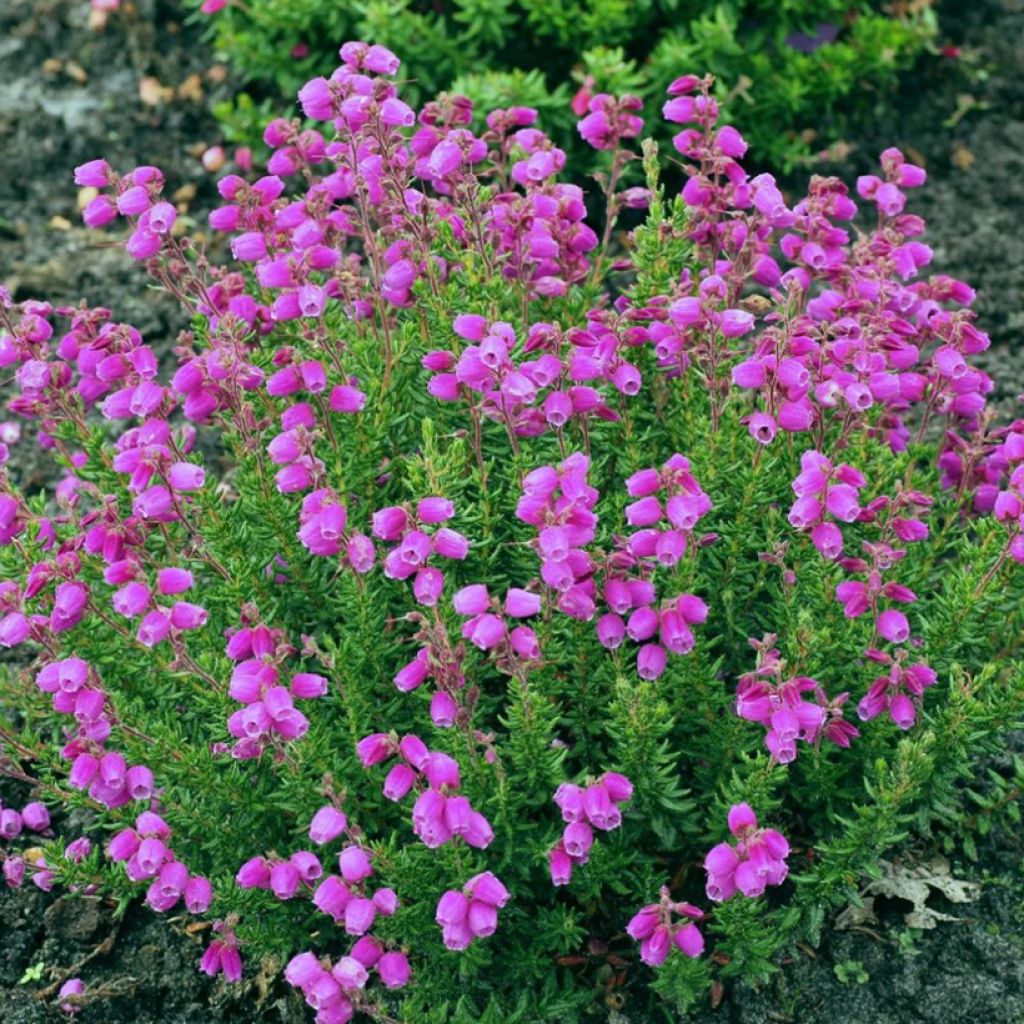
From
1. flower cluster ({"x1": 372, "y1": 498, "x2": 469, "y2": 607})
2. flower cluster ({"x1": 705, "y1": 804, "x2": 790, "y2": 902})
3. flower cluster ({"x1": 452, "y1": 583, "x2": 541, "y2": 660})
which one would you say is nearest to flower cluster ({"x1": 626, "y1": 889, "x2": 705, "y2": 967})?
flower cluster ({"x1": 705, "y1": 804, "x2": 790, "y2": 902})

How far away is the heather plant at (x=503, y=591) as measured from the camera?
3754mm

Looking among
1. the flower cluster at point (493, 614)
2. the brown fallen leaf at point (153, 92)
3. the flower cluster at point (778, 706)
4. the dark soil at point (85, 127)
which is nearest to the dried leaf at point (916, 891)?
the flower cluster at point (778, 706)

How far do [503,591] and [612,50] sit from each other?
3909mm

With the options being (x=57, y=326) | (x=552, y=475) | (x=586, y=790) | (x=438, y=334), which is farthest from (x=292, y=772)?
(x=57, y=326)

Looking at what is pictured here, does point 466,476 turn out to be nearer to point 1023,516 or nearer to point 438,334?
point 438,334

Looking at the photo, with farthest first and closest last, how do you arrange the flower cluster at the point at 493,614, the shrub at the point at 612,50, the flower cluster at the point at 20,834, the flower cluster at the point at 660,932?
the shrub at the point at 612,50, the flower cluster at the point at 20,834, the flower cluster at the point at 660,932, the flower cluster at the point at 493,614

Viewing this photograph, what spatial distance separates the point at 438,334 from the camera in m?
4.42

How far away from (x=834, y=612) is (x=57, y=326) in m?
4.86

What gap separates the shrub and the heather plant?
100 inches

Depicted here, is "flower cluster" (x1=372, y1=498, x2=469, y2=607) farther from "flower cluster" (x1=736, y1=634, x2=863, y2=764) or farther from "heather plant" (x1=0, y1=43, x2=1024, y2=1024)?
"flower cluster" (x1=736, y1=634, x2=863, y2=764)

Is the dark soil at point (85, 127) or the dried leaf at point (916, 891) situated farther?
the dark soil at point (85, 127)

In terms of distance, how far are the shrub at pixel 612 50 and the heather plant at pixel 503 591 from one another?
100 inches

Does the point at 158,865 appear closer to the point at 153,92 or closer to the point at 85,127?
the point at 85,127

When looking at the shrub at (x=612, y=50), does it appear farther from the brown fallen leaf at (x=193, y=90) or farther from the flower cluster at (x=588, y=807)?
the flower cluster at (x=588, y=807)
